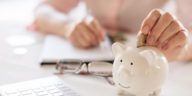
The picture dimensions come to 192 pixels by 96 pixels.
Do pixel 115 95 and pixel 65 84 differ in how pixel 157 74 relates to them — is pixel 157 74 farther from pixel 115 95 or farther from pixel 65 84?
pixel 65 84

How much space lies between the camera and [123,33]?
952 mm

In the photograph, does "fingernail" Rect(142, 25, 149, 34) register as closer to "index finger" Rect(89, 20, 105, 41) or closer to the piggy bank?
the piggy bank

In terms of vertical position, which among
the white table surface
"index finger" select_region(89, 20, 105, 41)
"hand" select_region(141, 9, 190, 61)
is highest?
"index finger" select_region(89, 20, 105, 41)

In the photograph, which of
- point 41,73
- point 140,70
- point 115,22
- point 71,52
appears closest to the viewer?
point 140,70

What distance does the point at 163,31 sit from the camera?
0.53m

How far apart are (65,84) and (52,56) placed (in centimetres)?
14

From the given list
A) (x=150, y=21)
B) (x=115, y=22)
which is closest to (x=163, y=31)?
(x=150, y=21)

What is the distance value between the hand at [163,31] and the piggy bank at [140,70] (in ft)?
0.10

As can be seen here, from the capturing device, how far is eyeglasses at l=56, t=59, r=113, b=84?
646mm

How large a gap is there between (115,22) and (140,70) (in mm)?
540

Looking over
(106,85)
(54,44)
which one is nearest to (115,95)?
(106,85)

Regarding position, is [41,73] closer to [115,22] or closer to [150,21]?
[150,21]

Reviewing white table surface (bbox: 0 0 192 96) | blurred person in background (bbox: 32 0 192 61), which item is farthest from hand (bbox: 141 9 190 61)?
white table surface (bbox: 0 0 192 96)

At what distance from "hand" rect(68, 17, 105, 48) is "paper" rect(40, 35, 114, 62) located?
0.02 meters
